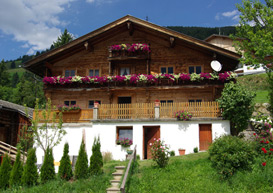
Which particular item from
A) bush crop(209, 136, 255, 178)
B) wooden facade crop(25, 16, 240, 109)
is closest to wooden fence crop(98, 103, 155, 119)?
wooden facade crop(25, 16, 240, 109)

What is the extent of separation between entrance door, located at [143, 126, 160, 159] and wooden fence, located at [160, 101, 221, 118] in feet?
3.50

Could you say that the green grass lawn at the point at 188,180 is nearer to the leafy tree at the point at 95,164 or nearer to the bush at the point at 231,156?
the bush at the point at 231,156

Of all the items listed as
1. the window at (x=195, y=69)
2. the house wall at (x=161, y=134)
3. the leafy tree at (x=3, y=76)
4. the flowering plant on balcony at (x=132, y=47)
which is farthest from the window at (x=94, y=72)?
the leafy tree at (x=3, y=76)

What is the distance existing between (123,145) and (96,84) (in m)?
5.92

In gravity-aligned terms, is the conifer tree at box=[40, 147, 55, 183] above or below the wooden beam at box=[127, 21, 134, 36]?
below

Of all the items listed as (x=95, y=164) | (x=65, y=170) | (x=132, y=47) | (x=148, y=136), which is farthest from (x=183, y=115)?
(x=65, y=170)

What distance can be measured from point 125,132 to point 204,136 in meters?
5.18

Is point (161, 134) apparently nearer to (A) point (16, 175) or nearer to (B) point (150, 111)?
(B) point (150, 111)

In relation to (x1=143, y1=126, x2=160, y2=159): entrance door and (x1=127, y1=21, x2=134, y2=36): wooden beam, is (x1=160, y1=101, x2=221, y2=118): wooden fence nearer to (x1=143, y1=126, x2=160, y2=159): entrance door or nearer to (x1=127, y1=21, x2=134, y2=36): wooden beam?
(x1=143, y1=126, x2=160, y2=159): entrance door

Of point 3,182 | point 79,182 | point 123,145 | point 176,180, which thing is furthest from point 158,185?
point 3,182

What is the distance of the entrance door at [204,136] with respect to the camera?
15.9 metres

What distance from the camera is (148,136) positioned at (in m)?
16.9

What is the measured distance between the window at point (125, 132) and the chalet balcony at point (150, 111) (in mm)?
746

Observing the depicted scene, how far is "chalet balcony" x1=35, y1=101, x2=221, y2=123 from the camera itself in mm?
16281
